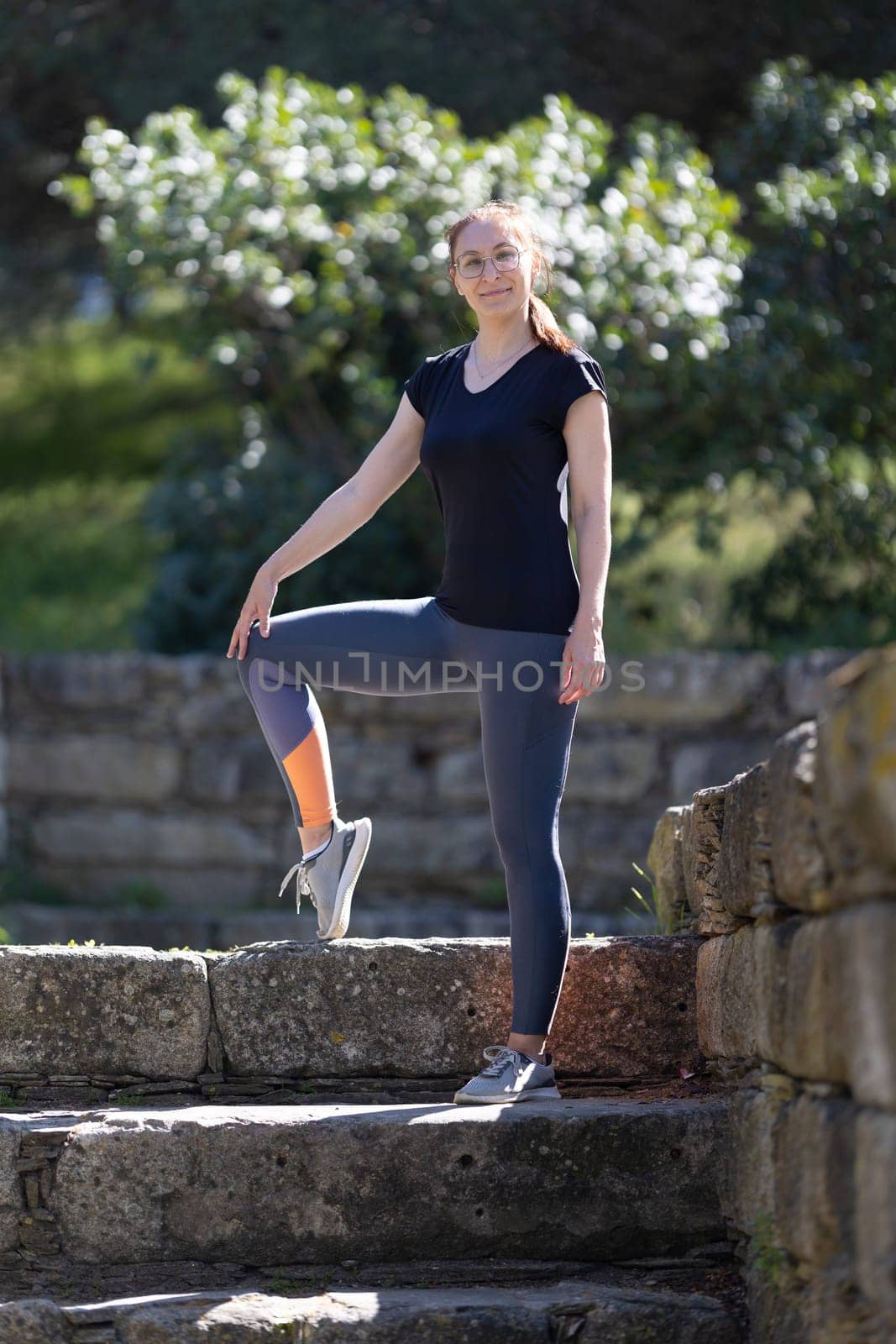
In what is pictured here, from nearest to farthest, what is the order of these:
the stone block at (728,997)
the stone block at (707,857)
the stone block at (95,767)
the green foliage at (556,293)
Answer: the stone block at (728,997)
the stone block at (707,857)
the green foliage at (556,293)
the stone block at (95,767)

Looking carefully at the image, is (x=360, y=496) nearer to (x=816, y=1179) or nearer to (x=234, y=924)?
(x=816, y=1179)

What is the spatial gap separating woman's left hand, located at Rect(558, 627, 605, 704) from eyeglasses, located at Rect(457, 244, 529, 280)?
2.41 feet

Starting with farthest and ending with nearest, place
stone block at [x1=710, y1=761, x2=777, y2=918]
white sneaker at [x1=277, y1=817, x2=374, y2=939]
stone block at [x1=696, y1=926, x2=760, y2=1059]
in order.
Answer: white sneaker at [x1=277, y1=817, x2=374, y2=939], stone block at [x1=696, y1=926, x2=760, y2=1059], stone block at [x1=710, y1=761, x2=777, y2=918]

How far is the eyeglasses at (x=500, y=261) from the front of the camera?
9.93 ft

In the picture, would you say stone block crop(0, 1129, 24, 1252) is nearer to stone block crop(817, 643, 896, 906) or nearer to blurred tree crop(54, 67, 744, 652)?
stone block crop(817, 643, 896, 906)

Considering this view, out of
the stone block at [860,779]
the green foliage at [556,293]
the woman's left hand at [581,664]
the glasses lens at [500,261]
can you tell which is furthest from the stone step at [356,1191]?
the green foliage at [556,293]

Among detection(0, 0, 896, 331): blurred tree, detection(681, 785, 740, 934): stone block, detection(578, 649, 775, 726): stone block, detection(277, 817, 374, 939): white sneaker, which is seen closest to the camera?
detection(681, 785, 740, 934): stone block

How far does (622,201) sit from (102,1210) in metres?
4.76

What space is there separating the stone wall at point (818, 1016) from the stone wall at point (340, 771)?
327 cm

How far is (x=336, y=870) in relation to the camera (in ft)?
10.6

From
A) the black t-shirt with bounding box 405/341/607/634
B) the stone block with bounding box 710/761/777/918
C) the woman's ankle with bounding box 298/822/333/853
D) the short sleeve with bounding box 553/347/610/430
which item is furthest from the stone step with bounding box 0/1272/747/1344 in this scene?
the short sleeve with bounding box 553/347/610/430

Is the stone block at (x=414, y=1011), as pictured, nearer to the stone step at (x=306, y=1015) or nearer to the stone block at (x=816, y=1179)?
the stone step at (x=306, y=1015)

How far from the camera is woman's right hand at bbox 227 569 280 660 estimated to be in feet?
10.2

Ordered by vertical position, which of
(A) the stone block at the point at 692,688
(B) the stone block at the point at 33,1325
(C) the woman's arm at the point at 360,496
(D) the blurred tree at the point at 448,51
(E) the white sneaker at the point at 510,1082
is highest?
(D) the blurred tree at the point at 448,51
